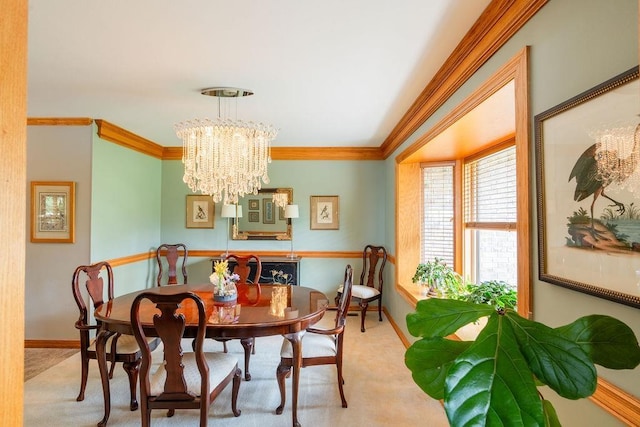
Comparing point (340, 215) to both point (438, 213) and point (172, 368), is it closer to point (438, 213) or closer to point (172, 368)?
point (438, 213)

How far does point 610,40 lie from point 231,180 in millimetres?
2690

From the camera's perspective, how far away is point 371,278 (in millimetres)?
4926

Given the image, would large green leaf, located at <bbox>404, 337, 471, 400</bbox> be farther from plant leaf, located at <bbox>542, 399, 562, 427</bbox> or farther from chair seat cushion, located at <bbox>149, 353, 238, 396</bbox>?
chair seat cushion, located at <bbox>149, 353, 238, 396</bbox>

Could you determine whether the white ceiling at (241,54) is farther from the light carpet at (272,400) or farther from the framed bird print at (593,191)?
the light carpet at (272,400)

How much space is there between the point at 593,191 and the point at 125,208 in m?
4.75

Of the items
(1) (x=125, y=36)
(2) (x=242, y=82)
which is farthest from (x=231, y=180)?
(1) (x=125, y=36)

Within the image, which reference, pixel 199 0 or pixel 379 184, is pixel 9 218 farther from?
pixel 379 184

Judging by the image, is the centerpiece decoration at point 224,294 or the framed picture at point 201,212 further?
the framed picture at point 201,212

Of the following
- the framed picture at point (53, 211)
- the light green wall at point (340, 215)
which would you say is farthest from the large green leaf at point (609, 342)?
the light green wall at point (340, 215)

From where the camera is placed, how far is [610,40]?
1.04 metres

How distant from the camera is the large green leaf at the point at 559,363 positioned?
25.6 inches

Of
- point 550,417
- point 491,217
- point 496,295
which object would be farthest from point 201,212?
point 550,417

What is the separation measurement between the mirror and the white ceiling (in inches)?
70.9

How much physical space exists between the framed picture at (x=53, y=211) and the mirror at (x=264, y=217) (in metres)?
2.08
